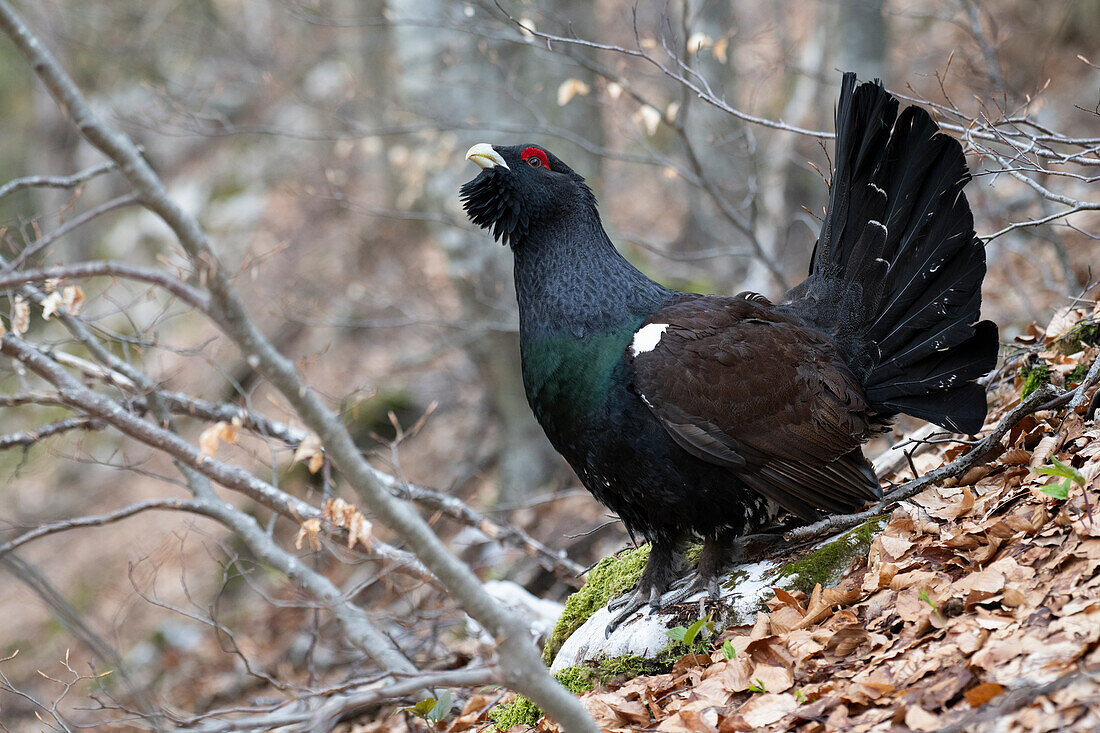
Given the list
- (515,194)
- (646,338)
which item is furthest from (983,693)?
(515,194)

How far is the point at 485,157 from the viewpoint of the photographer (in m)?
4.58

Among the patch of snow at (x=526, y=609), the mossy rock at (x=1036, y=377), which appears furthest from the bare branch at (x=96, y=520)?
the mossy rock at (x=1036, y=377)

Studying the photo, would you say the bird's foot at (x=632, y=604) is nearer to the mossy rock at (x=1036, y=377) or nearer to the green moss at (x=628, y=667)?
the green moss at (x=628, y=667)

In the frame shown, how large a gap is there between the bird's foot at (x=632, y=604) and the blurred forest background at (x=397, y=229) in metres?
0.73

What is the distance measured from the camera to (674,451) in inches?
161

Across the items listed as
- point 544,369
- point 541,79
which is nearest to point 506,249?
A: point 541,79

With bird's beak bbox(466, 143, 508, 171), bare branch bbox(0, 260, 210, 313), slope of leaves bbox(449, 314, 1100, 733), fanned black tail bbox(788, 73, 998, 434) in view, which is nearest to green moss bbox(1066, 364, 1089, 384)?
slope of leaves bbox(449, 314, 1100, 733)

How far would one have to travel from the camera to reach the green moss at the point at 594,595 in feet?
16.4

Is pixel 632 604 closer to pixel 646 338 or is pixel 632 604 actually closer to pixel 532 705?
pixel 532 705

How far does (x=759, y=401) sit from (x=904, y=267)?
1.12 meters

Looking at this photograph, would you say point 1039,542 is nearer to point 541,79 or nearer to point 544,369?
point 544,369

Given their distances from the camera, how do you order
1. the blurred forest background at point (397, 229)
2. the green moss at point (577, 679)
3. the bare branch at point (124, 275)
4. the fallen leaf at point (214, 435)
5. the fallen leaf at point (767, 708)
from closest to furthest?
the bare branch at point (124, 275) < the fallen leaf at point (214, 435) < the fallen leaf at point (767, 708) < the green moss at point (577, 679) < the blurred forest background at point (397, 229)

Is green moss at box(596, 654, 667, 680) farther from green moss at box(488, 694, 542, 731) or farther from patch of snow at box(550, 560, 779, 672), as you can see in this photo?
green moss at box(488, 694, 542, 731)

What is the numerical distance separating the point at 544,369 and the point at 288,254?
35.0 ft
